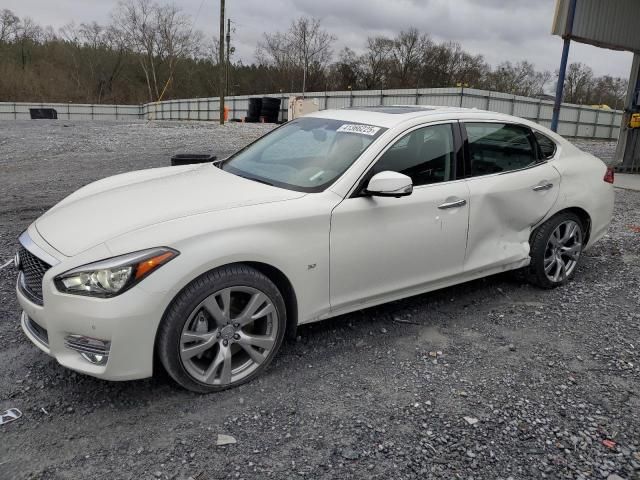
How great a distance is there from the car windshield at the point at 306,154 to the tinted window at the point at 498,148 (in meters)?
0.87

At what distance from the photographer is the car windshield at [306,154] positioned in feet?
11.6

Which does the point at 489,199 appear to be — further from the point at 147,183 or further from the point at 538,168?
the point at 147,183

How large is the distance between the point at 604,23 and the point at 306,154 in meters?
10.2

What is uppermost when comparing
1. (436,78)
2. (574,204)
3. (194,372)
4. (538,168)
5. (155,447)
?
(436,78)

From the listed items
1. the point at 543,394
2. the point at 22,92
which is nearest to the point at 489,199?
the point at 543,394

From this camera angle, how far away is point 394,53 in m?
67.1

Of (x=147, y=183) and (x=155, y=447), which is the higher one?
(x=147, y=183)

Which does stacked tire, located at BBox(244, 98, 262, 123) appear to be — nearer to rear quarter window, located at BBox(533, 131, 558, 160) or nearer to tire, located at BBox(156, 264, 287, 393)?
rear quarter window, located at BBox(533, 131, 558, 160)

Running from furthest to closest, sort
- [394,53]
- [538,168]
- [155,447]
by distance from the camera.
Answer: [394,53] < [538,168] < [155,447]

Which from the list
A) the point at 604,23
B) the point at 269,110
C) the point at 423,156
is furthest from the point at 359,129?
the point at 269,110

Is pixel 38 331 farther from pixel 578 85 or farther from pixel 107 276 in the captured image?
pixel 578 85

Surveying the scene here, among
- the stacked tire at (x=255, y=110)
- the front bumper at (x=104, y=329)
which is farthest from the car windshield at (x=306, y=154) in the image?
the stacked tire at (x=255, y=110)

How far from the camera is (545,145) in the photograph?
185 inches

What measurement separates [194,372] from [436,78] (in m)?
64.8
